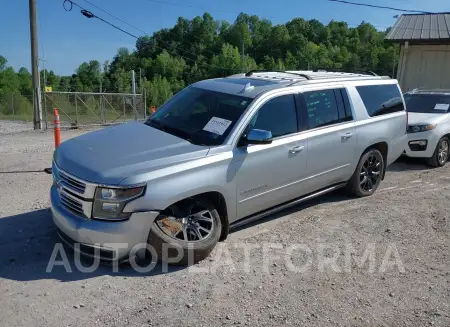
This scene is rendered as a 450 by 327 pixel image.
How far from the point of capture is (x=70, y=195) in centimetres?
387

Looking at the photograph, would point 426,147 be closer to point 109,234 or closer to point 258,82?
point 258,82

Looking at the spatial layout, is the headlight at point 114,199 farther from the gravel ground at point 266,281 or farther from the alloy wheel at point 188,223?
the gravel ground at point 266,281

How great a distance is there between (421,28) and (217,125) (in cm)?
1486

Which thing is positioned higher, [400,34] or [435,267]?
[400,34]

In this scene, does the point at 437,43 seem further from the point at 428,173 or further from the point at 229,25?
the point at 229,25

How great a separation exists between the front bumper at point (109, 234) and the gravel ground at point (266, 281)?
25cm

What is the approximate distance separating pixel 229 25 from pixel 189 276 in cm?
9772

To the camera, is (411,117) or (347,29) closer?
(411,117)

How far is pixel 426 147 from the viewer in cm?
817

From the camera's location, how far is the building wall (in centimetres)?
1502

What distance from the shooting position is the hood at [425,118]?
8281 millimetres

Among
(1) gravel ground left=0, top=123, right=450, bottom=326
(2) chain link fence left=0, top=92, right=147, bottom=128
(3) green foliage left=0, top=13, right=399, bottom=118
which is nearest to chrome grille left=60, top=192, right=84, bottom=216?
(1) gravel ground left=0, top=123, right=450, bottom=326

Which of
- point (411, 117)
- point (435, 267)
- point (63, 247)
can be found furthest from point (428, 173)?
point (63, 247)

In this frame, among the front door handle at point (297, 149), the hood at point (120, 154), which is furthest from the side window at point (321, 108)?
the hood at point (120, 154)
